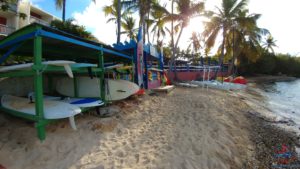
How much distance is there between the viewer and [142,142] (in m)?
4.16

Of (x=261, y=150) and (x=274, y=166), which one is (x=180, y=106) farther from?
(x=274, y=166)

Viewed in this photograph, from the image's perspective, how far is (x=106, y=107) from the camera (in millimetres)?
6352

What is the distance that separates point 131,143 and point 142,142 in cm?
26

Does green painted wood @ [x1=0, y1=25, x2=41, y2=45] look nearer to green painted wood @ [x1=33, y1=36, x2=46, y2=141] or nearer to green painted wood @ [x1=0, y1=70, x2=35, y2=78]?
green painted wood @ [x1=33, y1=36, x2=46, y2=141]

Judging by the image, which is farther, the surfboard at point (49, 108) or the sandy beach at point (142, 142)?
the surfboard at point (49, 108)

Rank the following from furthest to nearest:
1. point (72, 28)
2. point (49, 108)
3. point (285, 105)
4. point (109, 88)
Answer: point (72, 28) < point (285, 105) < point (109, 88) < point (49, 108)

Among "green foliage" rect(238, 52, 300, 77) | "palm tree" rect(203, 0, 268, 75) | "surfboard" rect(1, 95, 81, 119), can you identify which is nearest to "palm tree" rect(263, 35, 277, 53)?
"green foliage" rect(238, 52, 300, 77)

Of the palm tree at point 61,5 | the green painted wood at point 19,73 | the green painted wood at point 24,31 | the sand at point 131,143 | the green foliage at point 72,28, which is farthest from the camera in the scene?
the palm tree at point 61,5

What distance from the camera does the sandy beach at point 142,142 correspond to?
11.3 ft

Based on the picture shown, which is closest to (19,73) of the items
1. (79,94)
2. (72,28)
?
(79,94)

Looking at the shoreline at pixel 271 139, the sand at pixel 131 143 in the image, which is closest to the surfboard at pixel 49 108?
the sand at pixel 131 143

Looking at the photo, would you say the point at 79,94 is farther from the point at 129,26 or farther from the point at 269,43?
the point at 269,43

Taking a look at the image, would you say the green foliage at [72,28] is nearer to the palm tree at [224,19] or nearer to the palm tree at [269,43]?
the palm tree at [224,19]

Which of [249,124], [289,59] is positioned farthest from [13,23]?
[289,59]
